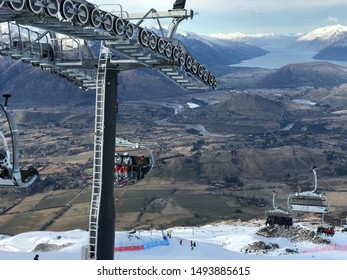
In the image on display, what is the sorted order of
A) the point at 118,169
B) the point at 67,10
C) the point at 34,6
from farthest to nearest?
the point at 118,169 < the point at 67,10 < the point at 34,6

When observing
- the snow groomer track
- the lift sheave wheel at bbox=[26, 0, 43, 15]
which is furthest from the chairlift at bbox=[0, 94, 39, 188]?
the lift sheave wheel at bbox=[26, 0, 43, 15]

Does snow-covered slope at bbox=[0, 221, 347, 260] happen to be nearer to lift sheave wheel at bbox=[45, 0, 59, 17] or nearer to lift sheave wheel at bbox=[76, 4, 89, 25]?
lift sheave wheel at bbox=[76, 4, 89, 25]

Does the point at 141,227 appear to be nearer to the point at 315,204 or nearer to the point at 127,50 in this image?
the point at 315,204

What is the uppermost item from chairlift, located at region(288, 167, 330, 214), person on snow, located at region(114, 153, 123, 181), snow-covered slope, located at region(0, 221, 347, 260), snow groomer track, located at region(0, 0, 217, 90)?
snow groomer track, located at region(0, 0, 217, 90)

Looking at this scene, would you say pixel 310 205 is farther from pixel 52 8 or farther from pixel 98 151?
pixel 52 8

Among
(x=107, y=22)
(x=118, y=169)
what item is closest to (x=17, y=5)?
(x=107, y=22)

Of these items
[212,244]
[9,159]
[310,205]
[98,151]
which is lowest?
[212,244]

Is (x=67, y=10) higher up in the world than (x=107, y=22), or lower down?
higher up

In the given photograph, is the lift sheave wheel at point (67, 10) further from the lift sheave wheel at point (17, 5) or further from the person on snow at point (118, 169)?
the person on snow at point (118, 169)
